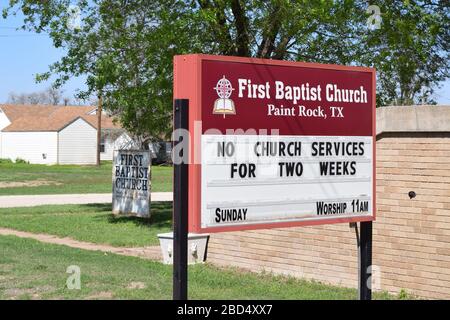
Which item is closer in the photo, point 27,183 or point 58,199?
point 58,199

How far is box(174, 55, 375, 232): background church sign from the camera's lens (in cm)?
583

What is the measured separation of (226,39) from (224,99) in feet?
38.2

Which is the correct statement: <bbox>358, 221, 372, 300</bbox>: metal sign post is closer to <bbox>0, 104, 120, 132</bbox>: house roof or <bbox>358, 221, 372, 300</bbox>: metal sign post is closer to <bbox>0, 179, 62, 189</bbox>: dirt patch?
<bbox>0, 179, 62, 189</bbox>: dirt patch

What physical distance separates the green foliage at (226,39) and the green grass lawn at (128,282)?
590 cm

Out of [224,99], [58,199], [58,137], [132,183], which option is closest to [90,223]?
[132,183]

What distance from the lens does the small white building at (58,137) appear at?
66.8 metres

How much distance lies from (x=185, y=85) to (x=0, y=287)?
440 centimetres

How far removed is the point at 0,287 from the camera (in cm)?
897

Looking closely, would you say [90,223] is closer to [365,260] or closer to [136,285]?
[136,285]

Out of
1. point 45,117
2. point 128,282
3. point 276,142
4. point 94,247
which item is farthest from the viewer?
point 45,117

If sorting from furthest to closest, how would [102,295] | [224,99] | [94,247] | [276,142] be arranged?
[94,247] < [102,295] < [276,142] < [224,99]

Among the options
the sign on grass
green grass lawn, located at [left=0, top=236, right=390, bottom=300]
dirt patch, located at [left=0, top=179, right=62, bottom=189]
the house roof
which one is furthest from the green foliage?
the house roof

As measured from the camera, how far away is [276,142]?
627 centimetres
